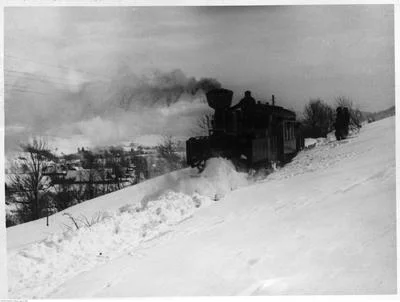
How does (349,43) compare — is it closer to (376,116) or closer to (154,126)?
(376,116)

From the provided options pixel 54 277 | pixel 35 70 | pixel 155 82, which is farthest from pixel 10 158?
pixel 155 82

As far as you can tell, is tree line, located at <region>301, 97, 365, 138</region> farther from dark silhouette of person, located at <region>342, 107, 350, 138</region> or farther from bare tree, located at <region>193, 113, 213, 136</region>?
bare tree, located at <region>193, 113, 213, 136</region>

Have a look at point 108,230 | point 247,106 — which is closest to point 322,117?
point 247,106

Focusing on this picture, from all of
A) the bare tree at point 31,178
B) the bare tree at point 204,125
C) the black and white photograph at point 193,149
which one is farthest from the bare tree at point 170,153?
the bare tree at point 31,178

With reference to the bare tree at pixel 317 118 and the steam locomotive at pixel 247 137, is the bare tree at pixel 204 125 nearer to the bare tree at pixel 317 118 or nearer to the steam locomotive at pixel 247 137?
the steam locomotive at pixel 247 137

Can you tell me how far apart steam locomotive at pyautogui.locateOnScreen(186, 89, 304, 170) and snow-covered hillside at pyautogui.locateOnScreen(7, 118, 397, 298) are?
10 cm

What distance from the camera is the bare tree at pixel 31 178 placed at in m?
3.47

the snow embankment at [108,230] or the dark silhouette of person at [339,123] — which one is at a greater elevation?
the dark silhouette of person at [339,123]

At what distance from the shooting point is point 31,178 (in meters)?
3.51

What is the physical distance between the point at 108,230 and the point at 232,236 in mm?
884

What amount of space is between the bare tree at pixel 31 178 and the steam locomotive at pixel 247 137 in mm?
1037

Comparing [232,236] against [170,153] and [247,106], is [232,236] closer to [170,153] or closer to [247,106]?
[170,153]

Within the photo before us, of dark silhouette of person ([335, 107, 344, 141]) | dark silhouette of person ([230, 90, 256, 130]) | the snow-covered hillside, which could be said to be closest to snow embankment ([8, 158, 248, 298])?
the snow-covered hillside

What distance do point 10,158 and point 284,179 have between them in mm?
1982
